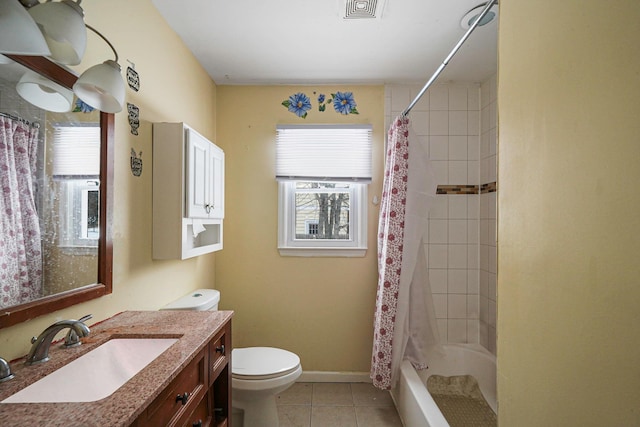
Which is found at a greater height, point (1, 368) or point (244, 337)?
point (1, 368)

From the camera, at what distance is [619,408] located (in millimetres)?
516

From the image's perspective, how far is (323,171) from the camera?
102 inches

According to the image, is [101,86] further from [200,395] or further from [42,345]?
[200,395]

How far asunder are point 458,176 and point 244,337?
207cm

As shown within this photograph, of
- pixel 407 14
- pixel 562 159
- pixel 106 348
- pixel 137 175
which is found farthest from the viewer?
pixel 407 14

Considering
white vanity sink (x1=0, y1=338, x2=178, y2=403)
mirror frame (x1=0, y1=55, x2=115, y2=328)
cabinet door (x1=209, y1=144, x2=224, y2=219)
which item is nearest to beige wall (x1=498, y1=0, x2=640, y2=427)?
white vanity sink (x1=0, y1=338, x2=178, y2=403)

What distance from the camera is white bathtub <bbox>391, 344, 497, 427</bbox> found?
1.76 meters

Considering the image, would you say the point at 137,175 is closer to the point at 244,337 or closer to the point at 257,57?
the point at 257,57

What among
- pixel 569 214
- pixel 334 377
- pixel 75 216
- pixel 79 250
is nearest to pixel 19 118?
pixel 75 216

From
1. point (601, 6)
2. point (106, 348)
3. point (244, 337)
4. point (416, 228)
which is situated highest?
point (601, 6)

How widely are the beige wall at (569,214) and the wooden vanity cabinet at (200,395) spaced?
35.1 inches

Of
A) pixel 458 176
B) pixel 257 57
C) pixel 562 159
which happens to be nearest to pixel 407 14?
pixel 257 57

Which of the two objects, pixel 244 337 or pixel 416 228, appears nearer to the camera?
pixel 416 228

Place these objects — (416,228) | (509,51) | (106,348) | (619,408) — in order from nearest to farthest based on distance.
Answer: (619,408) < (509,51) < (106,348) < (416,228)
